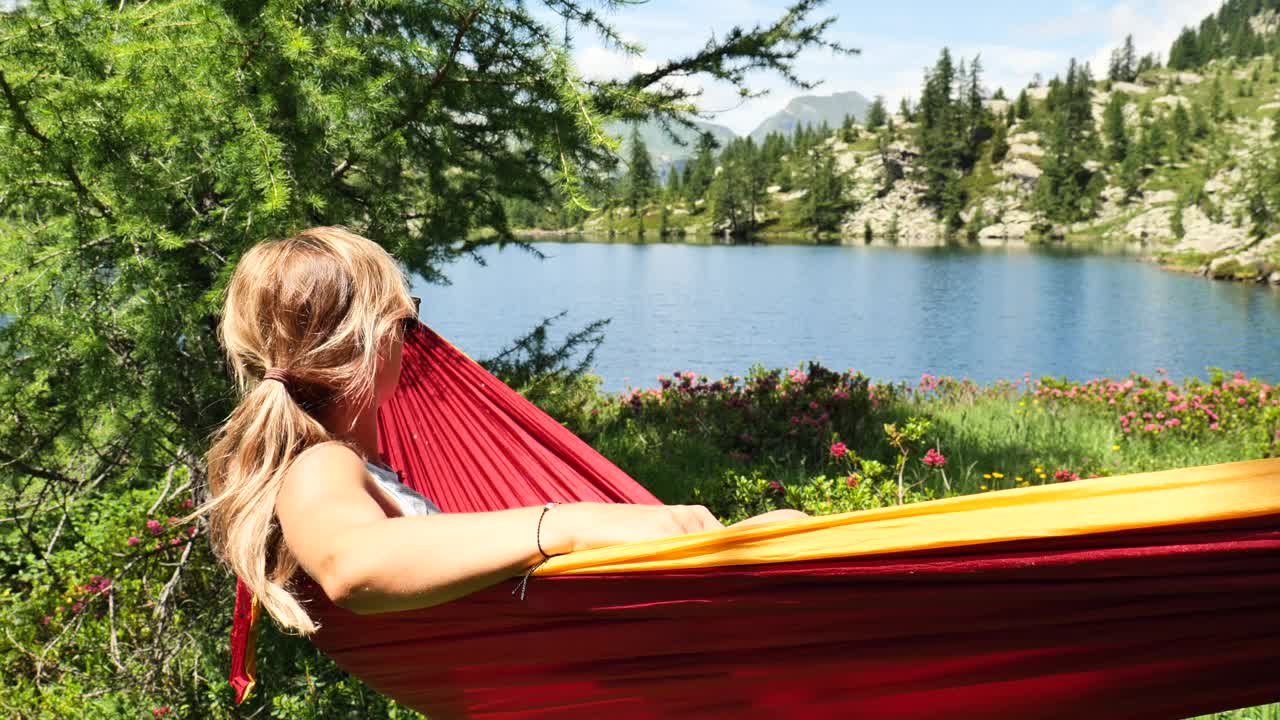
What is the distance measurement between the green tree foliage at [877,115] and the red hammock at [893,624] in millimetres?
85214

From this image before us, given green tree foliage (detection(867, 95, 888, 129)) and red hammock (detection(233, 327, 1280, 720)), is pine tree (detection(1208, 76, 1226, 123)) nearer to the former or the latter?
green tree foliage (detection(867, 95, 888, 129))

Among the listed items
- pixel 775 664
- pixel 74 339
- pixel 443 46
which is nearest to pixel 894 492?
pixel 443 46

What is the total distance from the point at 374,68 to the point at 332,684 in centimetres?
180

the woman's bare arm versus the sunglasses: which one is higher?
the sunglasses

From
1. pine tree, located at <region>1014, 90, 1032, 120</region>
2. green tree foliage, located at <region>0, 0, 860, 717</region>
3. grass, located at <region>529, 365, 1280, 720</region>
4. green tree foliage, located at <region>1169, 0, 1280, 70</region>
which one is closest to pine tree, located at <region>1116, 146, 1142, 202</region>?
pine tree, located at <region>1014, 90, 1032, 120</region>

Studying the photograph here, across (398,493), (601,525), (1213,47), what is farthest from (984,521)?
(1213,47)

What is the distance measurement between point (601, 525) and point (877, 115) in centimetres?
8737

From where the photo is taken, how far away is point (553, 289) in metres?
22.4

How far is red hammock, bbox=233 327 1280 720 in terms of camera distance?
3.09 feet

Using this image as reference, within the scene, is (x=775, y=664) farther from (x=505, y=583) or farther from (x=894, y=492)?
(x=894, y=492)

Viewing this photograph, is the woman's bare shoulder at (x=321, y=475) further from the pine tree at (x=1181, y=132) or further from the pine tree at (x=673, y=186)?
the pine tree at (x=673, y=186)

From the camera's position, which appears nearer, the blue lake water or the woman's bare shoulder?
the woman's bare shoulder

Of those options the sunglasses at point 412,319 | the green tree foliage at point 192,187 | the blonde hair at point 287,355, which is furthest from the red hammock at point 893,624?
the green tree foliage at point 192,187

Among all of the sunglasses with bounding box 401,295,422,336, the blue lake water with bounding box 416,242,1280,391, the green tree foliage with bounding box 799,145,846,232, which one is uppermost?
the green tree foliage with bounding box 799,145,846,232
